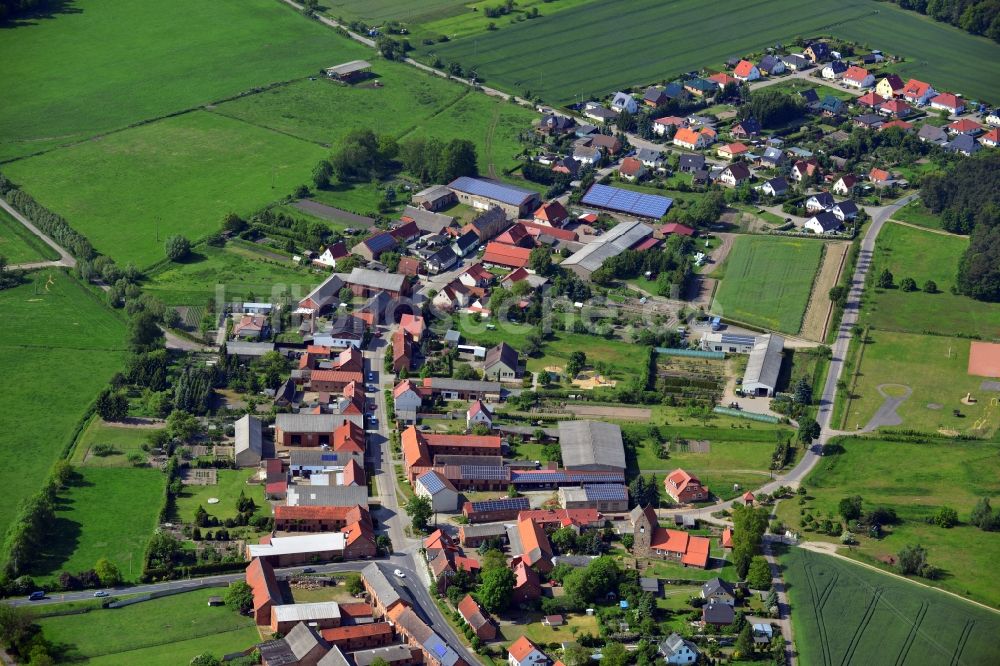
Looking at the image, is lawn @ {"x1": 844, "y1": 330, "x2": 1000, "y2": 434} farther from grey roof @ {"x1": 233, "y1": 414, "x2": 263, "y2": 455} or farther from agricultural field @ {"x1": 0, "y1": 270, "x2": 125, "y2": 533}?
agricultural field @ {"x1": 0, "y1": 270, "x2": 125, "y2": 533}

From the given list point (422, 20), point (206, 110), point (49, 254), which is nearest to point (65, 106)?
point (206, 110)

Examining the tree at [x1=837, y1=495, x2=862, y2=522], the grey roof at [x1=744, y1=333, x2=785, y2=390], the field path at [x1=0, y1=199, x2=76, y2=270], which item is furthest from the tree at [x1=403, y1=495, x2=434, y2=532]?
the field path at [x1=0, y1=199, x2=76, y2=270]

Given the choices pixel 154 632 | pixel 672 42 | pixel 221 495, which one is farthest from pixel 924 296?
pixel 154 632

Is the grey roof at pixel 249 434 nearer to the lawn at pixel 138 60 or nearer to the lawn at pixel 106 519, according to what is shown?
the lawn at pixel 106 519

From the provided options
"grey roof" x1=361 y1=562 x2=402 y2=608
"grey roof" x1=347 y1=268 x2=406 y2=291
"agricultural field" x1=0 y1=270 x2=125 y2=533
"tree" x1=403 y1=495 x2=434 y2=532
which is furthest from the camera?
"grey roof" x1=347 y1=268 x2=406 y2=291

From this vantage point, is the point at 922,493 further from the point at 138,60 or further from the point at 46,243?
the point at 138,60
